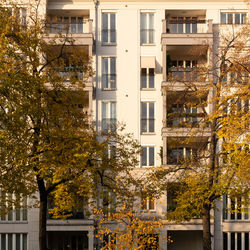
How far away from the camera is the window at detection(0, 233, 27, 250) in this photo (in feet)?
93.2

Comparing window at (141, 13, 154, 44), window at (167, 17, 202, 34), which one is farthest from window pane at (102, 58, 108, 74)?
window at (167, 17, 202, 34)

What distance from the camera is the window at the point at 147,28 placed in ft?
98.2

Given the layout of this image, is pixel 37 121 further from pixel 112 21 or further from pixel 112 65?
pixel 112 21

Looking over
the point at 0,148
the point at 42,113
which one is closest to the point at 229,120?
the point at 42,113

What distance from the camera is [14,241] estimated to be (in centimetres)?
2838

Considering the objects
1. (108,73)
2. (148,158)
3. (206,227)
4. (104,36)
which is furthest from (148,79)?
(206,227)

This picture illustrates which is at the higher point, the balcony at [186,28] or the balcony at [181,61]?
the balcony at [186,28]

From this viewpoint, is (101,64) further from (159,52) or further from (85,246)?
(85,246)

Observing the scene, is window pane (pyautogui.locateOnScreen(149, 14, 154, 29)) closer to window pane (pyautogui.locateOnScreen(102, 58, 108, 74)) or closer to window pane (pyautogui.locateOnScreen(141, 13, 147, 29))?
window pane (pyautogui.locateOnScreen(141, 13, 147, 29))

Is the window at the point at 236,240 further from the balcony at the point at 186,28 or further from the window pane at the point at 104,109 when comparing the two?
the balcony at the point at 186,28

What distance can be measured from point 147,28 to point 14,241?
18346 mm

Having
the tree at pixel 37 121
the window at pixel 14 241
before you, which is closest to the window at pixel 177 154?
the tree at pixel 37 121

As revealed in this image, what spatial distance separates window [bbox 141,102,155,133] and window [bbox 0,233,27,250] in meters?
11.6

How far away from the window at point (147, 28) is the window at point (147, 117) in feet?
15.6
